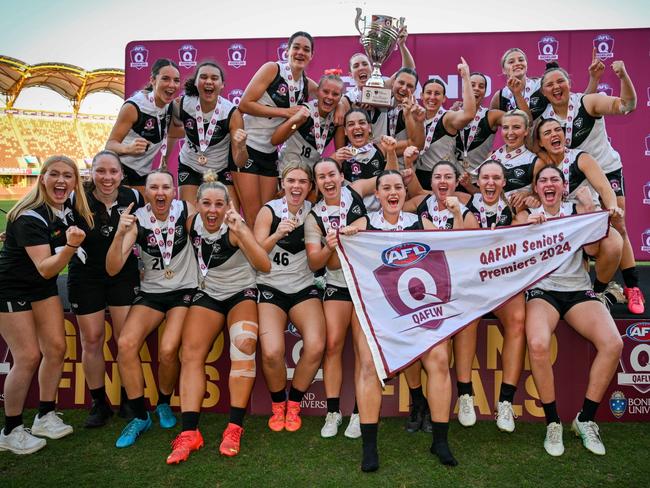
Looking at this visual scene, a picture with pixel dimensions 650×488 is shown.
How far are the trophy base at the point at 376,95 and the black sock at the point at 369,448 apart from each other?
2891 mm

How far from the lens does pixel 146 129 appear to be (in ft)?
14.8

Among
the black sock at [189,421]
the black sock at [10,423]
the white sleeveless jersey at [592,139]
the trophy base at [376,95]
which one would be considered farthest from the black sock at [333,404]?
the white sleeveless jersey at [592,139]

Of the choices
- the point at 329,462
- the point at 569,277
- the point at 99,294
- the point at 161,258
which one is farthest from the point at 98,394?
the point at 569,277

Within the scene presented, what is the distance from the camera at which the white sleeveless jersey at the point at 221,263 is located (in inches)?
148

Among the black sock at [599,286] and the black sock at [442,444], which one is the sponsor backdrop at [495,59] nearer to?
the black sock at [599,286]

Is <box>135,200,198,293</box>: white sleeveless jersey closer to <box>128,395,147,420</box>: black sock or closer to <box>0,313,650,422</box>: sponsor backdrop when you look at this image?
<box>0,313,650,422</box>: sponsor backdrop

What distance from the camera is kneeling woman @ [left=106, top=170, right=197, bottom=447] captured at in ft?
11.9

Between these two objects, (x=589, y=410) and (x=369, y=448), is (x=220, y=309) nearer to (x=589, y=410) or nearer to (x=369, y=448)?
(x=369, y=448)

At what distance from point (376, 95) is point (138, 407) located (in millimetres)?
3260

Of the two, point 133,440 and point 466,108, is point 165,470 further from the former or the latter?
point 466,108

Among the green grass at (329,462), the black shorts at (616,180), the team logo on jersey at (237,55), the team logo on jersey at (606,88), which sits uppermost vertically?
the team logo on jersey at (237,55)

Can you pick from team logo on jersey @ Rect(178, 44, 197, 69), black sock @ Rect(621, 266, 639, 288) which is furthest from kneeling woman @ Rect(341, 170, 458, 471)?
team logo on jersey @ Rect(178, 44, 197, 69)

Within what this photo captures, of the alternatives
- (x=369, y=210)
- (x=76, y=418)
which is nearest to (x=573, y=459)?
(x=369, y=210)

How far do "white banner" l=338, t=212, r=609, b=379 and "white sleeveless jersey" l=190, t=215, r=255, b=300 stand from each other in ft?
2.54
